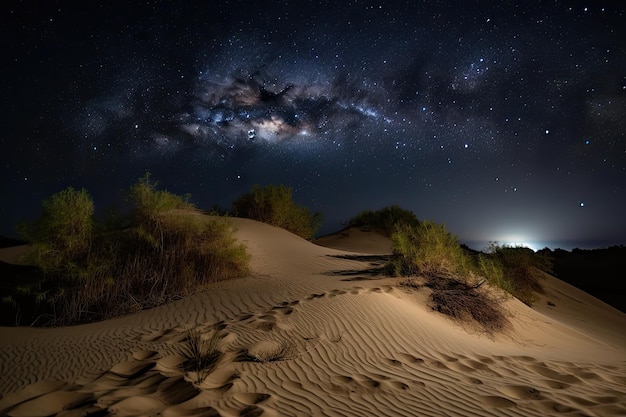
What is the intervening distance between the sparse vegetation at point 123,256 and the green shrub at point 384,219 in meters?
15.1

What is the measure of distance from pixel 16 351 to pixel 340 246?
15230 millimetres

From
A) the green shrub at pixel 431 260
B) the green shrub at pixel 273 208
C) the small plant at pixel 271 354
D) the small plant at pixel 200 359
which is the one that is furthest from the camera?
the green shrub at pixel 273 208

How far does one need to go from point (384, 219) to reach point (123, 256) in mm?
17865

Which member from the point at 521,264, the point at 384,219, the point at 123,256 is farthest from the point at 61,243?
the point at 384,219

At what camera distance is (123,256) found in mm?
7902

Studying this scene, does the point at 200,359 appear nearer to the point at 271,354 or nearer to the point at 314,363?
→ the point at 271,354

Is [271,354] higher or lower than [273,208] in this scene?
lower

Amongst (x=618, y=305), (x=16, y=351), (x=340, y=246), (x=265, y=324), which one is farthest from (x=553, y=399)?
(x=618, y=305)

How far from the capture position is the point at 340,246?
19.1m

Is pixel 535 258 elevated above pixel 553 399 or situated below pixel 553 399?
above

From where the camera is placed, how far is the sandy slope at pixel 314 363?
11.0ft

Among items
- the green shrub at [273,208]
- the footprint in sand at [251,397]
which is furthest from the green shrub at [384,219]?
the footprint in sand at [251,397]

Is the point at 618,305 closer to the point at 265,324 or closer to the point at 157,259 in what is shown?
the point at 265,324

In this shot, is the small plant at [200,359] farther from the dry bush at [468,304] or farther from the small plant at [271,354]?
the dry bush at [468,304]
